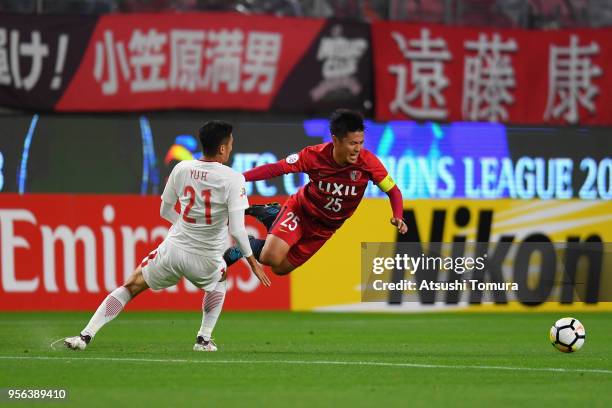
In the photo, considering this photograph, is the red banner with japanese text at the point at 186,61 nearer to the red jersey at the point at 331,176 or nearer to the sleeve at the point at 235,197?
the red jersey at the point at 331,176

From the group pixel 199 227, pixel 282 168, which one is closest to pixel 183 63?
pixel 282 168

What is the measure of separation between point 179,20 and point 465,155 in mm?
4560

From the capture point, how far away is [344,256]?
633 inches

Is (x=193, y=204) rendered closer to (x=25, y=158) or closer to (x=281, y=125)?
(x=25, y=158)

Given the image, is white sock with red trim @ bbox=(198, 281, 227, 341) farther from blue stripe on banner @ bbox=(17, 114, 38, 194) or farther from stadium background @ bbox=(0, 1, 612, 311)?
blue stripe on banner @ bbox=(17, 114, 38, 194)

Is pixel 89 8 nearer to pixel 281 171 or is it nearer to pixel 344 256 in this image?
pixel 344 256

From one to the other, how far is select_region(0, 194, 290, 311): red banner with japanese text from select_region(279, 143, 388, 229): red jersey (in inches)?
198

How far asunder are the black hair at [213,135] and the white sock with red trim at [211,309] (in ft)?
3.81

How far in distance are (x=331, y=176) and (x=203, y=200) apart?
148 centimetres

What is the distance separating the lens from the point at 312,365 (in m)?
9.18

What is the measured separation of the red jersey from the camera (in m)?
10.5

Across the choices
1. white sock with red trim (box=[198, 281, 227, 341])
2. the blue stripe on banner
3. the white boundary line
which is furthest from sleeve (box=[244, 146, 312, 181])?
the blue stripe on banner

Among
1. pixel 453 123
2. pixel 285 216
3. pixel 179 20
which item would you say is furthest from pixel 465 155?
pixel 285 216

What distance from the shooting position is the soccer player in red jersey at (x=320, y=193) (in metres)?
10.2
